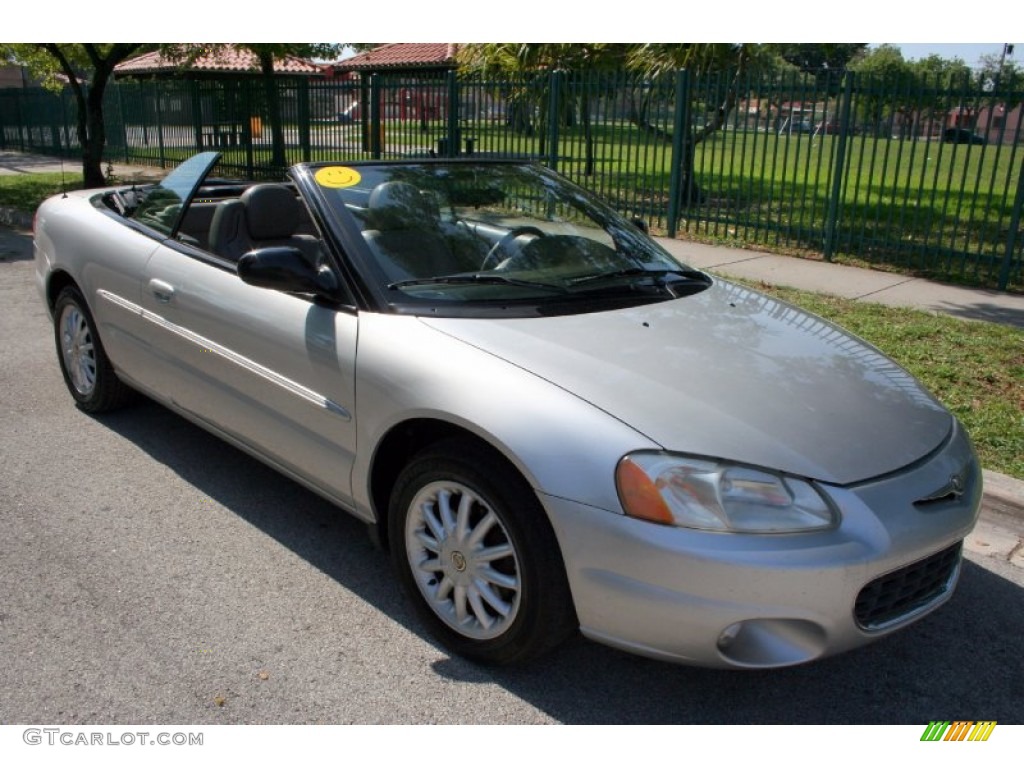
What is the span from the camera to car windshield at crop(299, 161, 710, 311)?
11.1 ft

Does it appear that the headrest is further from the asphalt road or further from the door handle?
the asphalt road

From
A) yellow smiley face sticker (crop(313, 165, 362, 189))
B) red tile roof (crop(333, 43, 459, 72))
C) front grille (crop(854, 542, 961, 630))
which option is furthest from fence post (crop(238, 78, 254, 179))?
front grille (crop(854, 542, 961, 630))

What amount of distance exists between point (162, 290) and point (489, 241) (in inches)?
61.3

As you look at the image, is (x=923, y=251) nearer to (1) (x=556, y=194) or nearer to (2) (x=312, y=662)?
(1) (x=556, y=194)

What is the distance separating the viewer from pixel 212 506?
4109mm

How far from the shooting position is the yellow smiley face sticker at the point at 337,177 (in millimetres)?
3680

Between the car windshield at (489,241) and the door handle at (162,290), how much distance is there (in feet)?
2.98

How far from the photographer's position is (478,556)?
285 cm

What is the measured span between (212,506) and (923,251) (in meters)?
7.88

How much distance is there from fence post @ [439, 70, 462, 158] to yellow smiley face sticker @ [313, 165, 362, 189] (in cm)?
1100

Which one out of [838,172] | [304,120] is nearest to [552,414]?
[838,172]

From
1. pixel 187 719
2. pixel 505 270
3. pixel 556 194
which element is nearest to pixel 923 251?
pixel 556 194

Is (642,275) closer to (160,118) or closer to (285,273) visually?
(285,273)

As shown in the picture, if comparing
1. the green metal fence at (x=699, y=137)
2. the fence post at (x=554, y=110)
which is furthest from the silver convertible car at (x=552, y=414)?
the fence post at (x=554, y=110)
